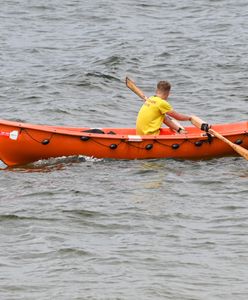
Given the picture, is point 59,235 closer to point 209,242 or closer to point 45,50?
point 209,242

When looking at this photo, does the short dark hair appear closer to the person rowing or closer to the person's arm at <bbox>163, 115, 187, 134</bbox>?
the person rowing

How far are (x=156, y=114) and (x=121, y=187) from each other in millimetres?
1937

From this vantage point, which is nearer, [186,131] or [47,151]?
[47,151]

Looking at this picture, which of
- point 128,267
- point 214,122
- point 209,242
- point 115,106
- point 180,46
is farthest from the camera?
point 180,46

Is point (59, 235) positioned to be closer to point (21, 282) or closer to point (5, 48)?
point (21, 282)

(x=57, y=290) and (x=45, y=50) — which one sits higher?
(x=45, y=50)

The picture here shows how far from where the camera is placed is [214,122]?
725 inches

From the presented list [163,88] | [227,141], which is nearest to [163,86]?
[163,88]

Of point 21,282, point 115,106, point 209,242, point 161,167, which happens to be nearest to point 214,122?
point 115,106

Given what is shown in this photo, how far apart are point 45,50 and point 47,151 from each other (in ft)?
36.7

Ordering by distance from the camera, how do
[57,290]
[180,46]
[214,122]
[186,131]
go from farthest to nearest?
[180,46] → [214,122] → [186,131] → [57,290]

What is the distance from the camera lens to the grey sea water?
10383 millimetres

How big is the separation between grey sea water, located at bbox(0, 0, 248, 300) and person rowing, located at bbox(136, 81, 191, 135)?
59 centimetres

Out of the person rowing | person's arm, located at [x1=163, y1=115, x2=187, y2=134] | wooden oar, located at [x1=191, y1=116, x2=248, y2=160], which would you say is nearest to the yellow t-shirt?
the person rowing
